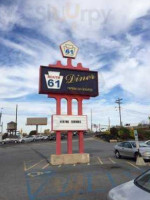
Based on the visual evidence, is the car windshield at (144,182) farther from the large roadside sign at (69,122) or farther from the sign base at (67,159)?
the large roadside sign at (69,122)

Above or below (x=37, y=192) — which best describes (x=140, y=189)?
above

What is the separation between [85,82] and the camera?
19.1m

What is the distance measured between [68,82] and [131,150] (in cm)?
740

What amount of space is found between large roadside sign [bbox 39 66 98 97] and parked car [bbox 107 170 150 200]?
526 inches

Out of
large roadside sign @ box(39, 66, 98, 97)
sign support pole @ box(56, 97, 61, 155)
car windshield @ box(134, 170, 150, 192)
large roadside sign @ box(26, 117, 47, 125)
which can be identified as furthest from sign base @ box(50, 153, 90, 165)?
large roadside sign @ box(26, 117, 47, 125)

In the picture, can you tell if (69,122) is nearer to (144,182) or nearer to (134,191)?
(144,182)

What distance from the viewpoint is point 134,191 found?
4.14 m

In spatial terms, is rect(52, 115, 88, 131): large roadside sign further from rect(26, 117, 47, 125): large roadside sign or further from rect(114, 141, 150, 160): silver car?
rect(26, 117, 47, 125): large roadside sign

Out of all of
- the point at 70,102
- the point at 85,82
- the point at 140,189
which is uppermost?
the point at 85,82

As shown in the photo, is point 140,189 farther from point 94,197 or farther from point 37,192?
point 37,192

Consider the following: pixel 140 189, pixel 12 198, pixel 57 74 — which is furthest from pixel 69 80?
pixel 140 189

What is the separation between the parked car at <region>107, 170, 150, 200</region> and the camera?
152 inches

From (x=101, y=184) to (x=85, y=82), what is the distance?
33.7ft

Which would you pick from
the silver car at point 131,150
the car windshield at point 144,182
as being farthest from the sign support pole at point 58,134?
the car windshield at point 144,182
